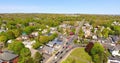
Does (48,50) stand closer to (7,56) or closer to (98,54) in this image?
(7,56)

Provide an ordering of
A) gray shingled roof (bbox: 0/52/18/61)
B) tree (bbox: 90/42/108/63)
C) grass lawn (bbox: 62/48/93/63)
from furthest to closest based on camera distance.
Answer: grass lawn (bbox: 62/48/93/63)
tree (bbox: 90/42/108/63)
gray shingled roof (bbox: 0/52/18/61)

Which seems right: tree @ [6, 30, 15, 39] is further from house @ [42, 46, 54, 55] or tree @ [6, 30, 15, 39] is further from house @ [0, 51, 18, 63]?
house @ [0, 51, 18, 63]

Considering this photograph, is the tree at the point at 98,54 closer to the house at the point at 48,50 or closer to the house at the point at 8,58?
the house at the point at 48,50

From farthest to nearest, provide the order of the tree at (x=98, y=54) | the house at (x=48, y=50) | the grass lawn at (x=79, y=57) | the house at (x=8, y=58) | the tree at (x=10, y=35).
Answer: the tree at (x=10, y=35)
the house at (x=48, y=50)
the grass lawn at (x=79, y=57)
the tree at (x=98, y=54)
the house at (x=8, y=58)

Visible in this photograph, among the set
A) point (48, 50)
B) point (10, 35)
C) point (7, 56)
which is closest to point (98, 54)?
point (48, 50)

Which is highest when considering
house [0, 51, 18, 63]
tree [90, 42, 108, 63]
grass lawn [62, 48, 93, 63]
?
house [0, 51, 18, 63]

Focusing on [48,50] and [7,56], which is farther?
[48,50]

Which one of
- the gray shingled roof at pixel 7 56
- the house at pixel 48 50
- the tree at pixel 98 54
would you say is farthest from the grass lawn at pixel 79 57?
the gray shingled roof at pixel 7 56

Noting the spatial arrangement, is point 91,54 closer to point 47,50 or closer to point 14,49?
point 47,50

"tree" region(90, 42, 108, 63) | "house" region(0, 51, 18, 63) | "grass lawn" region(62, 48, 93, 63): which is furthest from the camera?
"grass lawn" region(62, 48, 93, 63)

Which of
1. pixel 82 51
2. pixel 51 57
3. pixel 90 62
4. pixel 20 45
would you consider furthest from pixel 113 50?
pixel 20 45

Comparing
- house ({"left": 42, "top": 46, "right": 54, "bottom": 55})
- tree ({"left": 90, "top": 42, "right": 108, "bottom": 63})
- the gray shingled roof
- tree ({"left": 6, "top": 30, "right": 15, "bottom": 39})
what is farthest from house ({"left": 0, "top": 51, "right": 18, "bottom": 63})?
tree ({"left": 6, "top": 30, "right": 15, "bottom": 39})
